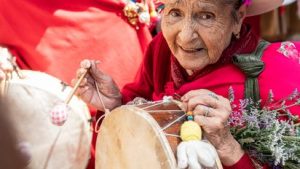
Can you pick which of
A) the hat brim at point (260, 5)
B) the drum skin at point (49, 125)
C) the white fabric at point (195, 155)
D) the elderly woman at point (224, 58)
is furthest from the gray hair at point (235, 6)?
the drum skin at point (49, 125)

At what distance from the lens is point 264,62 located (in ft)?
5.16

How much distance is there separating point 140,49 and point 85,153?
55 cm

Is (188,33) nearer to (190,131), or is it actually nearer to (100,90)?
(190,131)

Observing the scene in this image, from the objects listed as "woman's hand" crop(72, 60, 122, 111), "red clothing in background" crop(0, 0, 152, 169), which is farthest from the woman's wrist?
"red clothing in background" crop(0, 0, 152, 169)

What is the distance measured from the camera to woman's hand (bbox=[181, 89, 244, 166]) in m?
1.32

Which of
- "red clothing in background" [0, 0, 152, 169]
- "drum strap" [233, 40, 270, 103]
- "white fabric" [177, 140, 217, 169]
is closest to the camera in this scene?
"white fabric" [177, 140, 217, 169]

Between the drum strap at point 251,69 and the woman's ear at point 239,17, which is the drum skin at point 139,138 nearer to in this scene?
the drum strap at point 251,69

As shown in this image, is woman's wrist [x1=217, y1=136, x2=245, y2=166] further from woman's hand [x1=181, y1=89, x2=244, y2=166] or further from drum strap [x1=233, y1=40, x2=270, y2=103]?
drum strap [x1=233, y1=40, x2=270, y2=103]

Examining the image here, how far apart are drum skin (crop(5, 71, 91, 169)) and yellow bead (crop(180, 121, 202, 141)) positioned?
0.69 meters

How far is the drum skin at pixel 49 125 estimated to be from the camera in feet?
6.24

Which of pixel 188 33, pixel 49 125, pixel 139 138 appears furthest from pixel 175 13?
pixel 49 125

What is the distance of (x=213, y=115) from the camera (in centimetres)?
133

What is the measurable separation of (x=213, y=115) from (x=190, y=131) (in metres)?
0.08

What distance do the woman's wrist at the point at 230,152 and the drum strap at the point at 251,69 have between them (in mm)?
159
